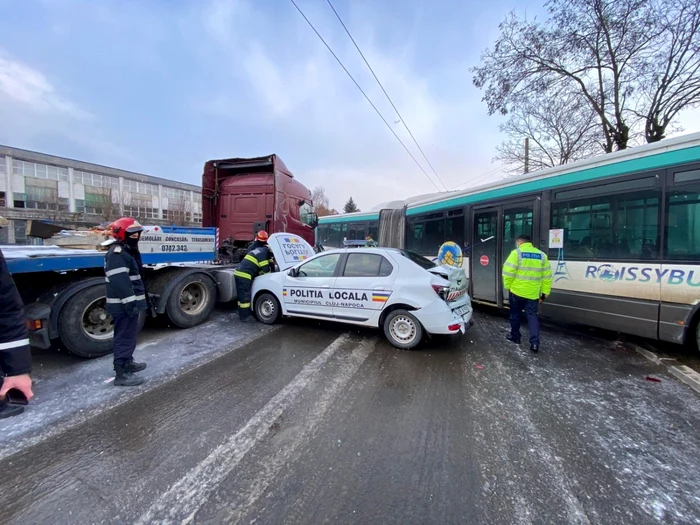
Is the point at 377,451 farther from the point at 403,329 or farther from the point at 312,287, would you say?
the point at 312,287

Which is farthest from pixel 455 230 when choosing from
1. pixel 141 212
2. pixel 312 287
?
pixel 141 212

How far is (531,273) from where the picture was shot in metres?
4.68

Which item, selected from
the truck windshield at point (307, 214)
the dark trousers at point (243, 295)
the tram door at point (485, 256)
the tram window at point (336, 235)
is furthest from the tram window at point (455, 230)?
the tram window at point (336, 235)

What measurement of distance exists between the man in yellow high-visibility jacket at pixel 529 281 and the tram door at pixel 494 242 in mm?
1402

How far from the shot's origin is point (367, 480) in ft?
7.05

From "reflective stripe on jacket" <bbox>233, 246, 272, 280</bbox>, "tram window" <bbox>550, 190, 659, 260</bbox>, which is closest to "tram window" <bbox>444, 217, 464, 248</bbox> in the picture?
"tram window" <bbox>550, 190, 659, 260</bbox>

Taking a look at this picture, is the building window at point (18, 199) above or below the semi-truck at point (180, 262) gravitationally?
above

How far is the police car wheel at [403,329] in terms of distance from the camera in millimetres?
4555

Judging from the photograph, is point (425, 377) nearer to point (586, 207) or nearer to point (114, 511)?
point (114, 511)

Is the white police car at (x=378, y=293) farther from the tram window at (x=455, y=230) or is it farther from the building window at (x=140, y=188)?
the building window at (x=140, y=188)

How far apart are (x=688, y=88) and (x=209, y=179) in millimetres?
16404

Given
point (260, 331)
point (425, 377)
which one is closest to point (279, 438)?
point (425, 377)

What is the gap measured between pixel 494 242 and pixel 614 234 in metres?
2.32

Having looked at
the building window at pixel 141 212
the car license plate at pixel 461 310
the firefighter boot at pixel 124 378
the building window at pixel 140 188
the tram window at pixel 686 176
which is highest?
the building window at pixel 140 188
